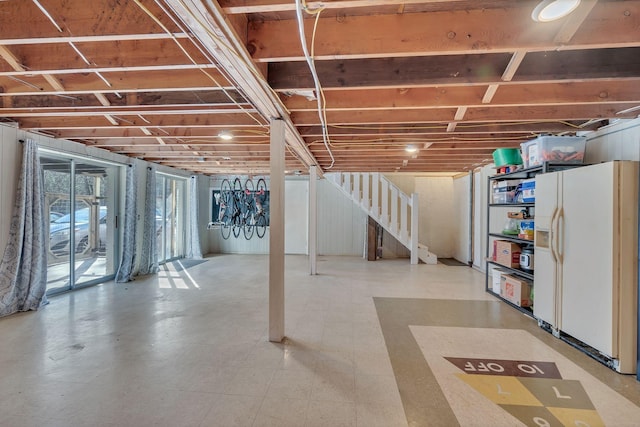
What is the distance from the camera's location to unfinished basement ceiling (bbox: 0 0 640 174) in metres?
1.69

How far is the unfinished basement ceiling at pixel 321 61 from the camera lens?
5.55ft

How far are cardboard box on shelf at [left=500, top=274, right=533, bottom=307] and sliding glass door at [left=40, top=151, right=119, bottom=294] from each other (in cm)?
655

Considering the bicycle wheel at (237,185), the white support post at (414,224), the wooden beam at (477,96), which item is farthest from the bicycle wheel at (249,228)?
the wooden beam at (477,96)

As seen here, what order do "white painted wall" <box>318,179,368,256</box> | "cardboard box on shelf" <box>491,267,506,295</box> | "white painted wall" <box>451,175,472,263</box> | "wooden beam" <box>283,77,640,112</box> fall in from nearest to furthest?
1. "wooden beam" <box>283,77,640,112</box>
2. "cardboard box on shelf" <box>491,267,506,295</box>
3. "white painted wall" <box>451,175,472,263</box>
4. "white painted wall" <box>318,179,368,256</box>

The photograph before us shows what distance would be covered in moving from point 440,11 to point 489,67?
0.65 meters

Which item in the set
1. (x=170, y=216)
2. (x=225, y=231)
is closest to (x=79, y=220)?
(x=170, y=216)

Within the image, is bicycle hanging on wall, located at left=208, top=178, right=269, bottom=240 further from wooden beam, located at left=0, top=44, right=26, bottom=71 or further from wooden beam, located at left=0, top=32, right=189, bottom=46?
wooden beam, located at left=0, top=32, right=189, bottom=46

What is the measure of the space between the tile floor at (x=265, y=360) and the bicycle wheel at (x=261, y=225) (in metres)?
4.22

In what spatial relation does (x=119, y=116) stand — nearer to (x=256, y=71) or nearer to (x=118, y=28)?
(x=118, y=28)

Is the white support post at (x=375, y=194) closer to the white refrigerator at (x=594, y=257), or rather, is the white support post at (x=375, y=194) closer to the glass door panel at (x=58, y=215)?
the white refrigerator at (x=594, y=257)

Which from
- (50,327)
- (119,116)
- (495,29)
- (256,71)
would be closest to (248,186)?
(119,116)

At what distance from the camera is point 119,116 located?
347 centimetres

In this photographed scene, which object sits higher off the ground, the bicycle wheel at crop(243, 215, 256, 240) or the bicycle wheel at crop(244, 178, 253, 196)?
the bicycle wheel at crop(244, 178, 253, 196)

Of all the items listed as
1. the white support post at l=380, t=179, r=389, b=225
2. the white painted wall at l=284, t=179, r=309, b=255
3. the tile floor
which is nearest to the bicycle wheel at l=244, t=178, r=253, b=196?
the white painted wall at l=284, t=179, r=309, b=255
